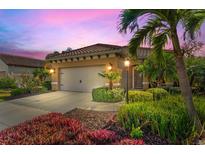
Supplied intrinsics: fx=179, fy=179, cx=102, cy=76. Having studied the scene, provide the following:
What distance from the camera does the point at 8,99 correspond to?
391 centimetres

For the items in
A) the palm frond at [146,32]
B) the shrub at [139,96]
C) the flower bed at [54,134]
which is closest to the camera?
the flower bed at [54,134]

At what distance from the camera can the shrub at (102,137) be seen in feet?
10.3

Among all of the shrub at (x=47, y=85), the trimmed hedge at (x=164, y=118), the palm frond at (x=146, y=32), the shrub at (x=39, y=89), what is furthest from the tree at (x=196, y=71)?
the shrub at (x=39, y=89)

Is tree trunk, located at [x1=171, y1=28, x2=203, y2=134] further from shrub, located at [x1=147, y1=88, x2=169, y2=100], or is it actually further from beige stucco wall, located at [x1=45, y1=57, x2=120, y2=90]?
beige stucco wall, located at [x1=45, y1=57, x2=120, y2=90]

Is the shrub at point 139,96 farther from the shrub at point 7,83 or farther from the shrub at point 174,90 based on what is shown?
the shrub at point 7,83

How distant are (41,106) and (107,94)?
1.46 meters

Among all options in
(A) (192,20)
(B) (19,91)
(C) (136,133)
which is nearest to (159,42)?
(A) (192,20)

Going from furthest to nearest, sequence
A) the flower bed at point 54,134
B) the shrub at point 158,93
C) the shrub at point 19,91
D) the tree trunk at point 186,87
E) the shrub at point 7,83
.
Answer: the shrub at point 158,93 → the shrub at point 19,91 → the shrub at point 7,83 → the tree trunk at point 186,87 → the flower bed at point 54,134

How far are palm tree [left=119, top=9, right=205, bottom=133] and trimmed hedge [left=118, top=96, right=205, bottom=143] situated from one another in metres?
0.22

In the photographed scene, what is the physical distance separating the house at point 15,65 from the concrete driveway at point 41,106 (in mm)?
609

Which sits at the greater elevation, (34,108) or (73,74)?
(73,74)
